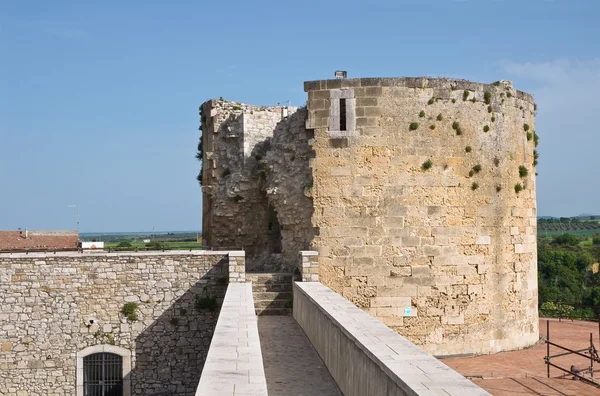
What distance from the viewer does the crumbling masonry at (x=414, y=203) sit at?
47.5ft

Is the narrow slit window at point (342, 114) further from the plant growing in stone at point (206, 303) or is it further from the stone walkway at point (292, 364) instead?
the plant growing in stone at point (206, 303)

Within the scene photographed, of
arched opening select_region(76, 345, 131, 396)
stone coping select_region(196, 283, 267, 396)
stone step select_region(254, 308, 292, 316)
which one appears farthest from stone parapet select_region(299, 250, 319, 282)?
arched opening select_region(76, 345, 131, 396)

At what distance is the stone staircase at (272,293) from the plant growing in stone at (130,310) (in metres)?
3.21

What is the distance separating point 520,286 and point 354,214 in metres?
4.46

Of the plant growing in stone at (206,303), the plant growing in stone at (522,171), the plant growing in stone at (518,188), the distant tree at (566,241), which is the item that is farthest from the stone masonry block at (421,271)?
the distant tree at (566,241)

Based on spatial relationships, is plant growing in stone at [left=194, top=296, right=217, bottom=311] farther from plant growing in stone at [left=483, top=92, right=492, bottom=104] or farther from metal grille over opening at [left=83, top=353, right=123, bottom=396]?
plant growing in stone at [left=483, top=92, right=492, bottom=104]

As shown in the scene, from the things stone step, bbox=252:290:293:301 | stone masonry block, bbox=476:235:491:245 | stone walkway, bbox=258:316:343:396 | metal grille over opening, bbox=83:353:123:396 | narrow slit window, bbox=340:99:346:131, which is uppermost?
narrow slit window, bbox=340:99:346:131

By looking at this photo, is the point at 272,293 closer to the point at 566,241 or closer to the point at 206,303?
the point at 206,303

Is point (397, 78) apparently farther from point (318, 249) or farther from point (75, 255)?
point (75, 255)

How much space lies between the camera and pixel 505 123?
15.6 meters

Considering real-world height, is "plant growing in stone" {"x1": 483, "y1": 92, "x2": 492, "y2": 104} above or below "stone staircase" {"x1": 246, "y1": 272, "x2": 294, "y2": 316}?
above

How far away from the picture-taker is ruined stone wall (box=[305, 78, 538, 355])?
47.5ft

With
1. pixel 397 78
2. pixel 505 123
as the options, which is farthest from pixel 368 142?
pixel 505 123

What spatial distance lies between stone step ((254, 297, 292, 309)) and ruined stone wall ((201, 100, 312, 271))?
1040mm
